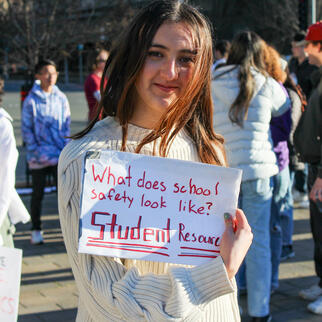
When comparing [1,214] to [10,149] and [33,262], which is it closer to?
[10,149]

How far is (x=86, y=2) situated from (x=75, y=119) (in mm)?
4748

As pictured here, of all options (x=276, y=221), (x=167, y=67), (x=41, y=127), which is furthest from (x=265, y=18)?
(x=167, y=67)

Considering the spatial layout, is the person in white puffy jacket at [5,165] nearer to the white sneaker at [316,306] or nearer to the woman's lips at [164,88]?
the woman's lips at [164,88]

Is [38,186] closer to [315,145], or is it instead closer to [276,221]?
→ [276,221]

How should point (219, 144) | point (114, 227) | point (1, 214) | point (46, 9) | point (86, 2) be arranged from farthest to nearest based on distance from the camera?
point (86, 2) < point (46, 9) < point (1, 214) < point (219, 144) < point (114, 227)

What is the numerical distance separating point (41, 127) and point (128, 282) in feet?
15.6

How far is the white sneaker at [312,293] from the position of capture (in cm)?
447

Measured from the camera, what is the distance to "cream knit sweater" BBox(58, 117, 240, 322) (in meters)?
1.47

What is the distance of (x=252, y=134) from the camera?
3.85 meters

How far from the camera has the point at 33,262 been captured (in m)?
5.45

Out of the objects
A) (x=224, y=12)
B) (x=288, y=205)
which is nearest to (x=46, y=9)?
(x=288, y=205)

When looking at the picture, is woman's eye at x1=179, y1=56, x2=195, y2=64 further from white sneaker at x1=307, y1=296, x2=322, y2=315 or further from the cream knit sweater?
white sneaker at x1=307, y1=296, x2=322, y2=315

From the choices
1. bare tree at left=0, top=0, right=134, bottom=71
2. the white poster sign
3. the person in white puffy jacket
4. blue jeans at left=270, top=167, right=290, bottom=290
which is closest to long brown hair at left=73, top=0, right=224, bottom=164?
the white poster sign

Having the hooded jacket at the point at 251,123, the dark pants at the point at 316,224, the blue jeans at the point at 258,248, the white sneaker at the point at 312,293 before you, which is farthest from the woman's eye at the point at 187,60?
the white sneaker at the point at 312,293
